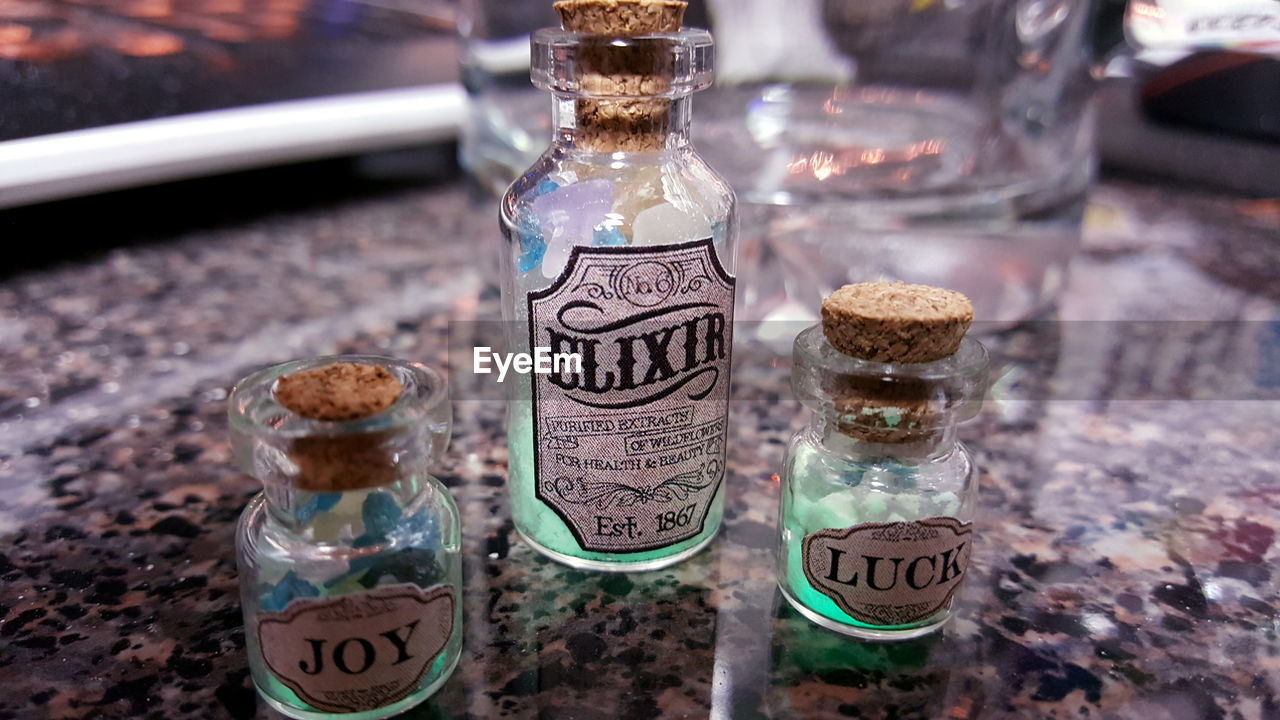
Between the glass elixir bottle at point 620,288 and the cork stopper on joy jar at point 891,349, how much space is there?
0.07m

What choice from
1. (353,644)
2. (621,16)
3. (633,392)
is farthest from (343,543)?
(621,16)

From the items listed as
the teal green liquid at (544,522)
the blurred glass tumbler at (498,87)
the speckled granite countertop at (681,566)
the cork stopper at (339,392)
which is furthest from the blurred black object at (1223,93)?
the cork stopper at (339,392)

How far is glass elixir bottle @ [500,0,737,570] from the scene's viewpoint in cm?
43

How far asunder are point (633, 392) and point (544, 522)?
9 centimetres

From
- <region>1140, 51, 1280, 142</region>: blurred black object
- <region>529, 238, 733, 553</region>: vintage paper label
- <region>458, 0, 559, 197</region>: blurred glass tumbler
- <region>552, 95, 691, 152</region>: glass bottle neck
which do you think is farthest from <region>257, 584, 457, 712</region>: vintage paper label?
<region>1140, 51, 1280, 142</region>: blurred black object

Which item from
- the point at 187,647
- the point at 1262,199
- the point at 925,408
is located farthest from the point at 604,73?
the point at 1262,199

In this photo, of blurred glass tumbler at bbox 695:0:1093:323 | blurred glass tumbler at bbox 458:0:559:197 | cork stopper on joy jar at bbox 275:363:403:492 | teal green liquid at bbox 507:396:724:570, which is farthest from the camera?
blurred glass tumbler at bbox 458:0:559:197

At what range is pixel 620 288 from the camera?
17.3 inches

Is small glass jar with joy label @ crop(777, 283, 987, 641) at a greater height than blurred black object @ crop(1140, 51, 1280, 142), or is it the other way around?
blurred black object @ crop(1140, 51, 1280, 142)

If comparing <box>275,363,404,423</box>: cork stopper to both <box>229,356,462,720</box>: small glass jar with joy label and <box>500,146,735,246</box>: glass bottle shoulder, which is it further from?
<box>500,146,735,246</box>: glass bottle shoulder

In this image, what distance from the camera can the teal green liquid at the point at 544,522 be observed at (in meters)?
0.49

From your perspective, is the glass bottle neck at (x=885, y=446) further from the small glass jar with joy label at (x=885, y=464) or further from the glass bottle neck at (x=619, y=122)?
the glass bottle neck at (x=619, y=122)

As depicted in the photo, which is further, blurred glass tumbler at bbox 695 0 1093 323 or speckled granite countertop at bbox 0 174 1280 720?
blurred glass tumbler at bbox 695 0 1093 323

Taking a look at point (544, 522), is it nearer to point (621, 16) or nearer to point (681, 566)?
point (681, 566)
